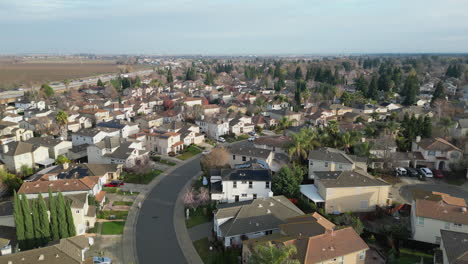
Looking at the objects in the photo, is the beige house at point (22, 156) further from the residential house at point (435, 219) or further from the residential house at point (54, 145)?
the residential house at point (435, 219)

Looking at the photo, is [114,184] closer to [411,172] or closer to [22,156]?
[22,156]

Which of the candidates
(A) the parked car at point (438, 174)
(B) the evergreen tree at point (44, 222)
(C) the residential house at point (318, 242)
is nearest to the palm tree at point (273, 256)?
(C) the residential house at point (318, 242)

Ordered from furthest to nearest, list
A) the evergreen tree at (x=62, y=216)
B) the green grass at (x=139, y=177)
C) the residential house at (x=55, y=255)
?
1. the green grass at (x=139, y=177)
2. the evergreen tree at (x=62, y=216)
3. the residential house at (x=55, y=255)

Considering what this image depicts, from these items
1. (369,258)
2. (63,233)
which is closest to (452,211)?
(369,258)

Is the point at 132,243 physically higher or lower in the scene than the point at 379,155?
lower

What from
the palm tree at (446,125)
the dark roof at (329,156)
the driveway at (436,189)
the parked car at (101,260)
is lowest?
the parked car at (101,260)

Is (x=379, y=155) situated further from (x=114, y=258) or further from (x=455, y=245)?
(x=114, y=258)

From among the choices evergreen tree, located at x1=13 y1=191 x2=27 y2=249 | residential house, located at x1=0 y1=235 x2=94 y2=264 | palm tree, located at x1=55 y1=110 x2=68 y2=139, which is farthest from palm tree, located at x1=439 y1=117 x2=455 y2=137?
palm tree, located at x1=55 y1=110 x2=68 y2=139
